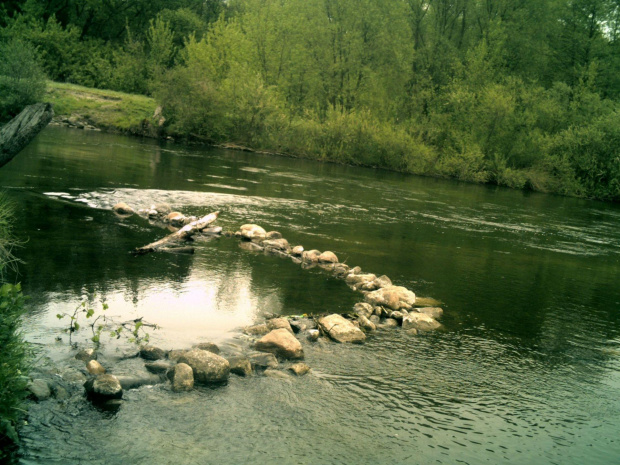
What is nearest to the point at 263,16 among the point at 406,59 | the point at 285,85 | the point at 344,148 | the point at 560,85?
the point at 285,85

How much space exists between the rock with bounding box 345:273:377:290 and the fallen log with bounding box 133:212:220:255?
540 centimetres

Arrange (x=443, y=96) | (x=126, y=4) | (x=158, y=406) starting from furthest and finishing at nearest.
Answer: (x=126, y=4), (x=443, y=96), (x=158, y=406)

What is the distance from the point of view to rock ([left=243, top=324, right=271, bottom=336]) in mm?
→ 10320

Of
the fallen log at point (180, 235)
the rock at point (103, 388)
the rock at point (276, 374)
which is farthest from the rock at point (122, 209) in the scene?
the rock at point (103, 388)

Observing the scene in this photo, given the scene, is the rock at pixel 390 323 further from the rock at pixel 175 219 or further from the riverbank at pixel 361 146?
the riverbank at pixel 361 146

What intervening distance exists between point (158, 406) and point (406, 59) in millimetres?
63520

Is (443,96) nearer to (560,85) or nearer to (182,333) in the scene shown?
(560,85)

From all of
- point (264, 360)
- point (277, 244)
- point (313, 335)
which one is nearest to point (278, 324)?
point (313, 335)

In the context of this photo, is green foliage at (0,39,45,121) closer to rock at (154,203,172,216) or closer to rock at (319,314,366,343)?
rock at (154,203,172,216)

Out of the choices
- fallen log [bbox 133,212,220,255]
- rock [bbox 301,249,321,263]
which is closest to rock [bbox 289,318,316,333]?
rock [bbox 301,249,321,263]

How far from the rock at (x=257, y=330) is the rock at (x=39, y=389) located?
12.9 ft

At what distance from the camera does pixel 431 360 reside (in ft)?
32.9

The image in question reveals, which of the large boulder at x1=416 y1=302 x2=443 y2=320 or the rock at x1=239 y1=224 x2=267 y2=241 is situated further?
the rock at x1=239 y1=224 x2=267 y2=241

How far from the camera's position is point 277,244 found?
16.9 metres
